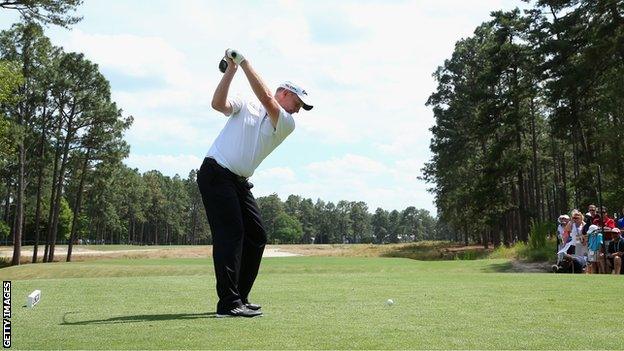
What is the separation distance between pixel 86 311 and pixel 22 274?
21.6 m

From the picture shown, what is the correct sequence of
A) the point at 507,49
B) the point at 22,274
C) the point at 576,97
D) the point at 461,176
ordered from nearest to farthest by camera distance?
the point at 22,274, the point at 576,97, the point at 507,49, the point at 461,176

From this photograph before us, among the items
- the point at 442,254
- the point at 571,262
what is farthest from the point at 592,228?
the point at 442,254

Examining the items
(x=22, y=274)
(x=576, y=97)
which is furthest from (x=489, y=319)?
(x=576, y=97)

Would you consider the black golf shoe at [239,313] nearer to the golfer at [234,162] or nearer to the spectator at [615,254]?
the golfer at [234,162]

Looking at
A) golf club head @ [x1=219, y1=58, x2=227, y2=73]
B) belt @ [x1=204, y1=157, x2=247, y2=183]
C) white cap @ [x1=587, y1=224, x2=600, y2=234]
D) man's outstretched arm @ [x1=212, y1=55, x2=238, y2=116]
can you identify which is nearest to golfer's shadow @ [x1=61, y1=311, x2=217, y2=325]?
belt @ [x1=204, y1=157, x2=247, y2=183]

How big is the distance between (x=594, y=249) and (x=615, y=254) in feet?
3.46

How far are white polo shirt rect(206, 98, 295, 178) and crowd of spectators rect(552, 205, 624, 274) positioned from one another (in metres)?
11.4

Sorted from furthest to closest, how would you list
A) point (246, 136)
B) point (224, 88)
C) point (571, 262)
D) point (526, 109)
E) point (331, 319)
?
point (526, 109) → point (571, 262) → point (246, 136) → point (224, 88) → point (331, 319)

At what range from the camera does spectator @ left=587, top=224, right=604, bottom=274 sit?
14.8m

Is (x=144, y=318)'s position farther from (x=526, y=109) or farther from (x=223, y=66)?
(x=526, y=109)

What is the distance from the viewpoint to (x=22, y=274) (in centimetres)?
2428

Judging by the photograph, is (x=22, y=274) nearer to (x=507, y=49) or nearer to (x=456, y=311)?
(x=456, y=311)

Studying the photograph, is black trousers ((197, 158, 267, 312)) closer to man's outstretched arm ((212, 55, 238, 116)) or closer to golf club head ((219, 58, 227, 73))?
man's outstretched arm ((212, 55, 238, 116))

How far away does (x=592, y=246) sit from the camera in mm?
14898
